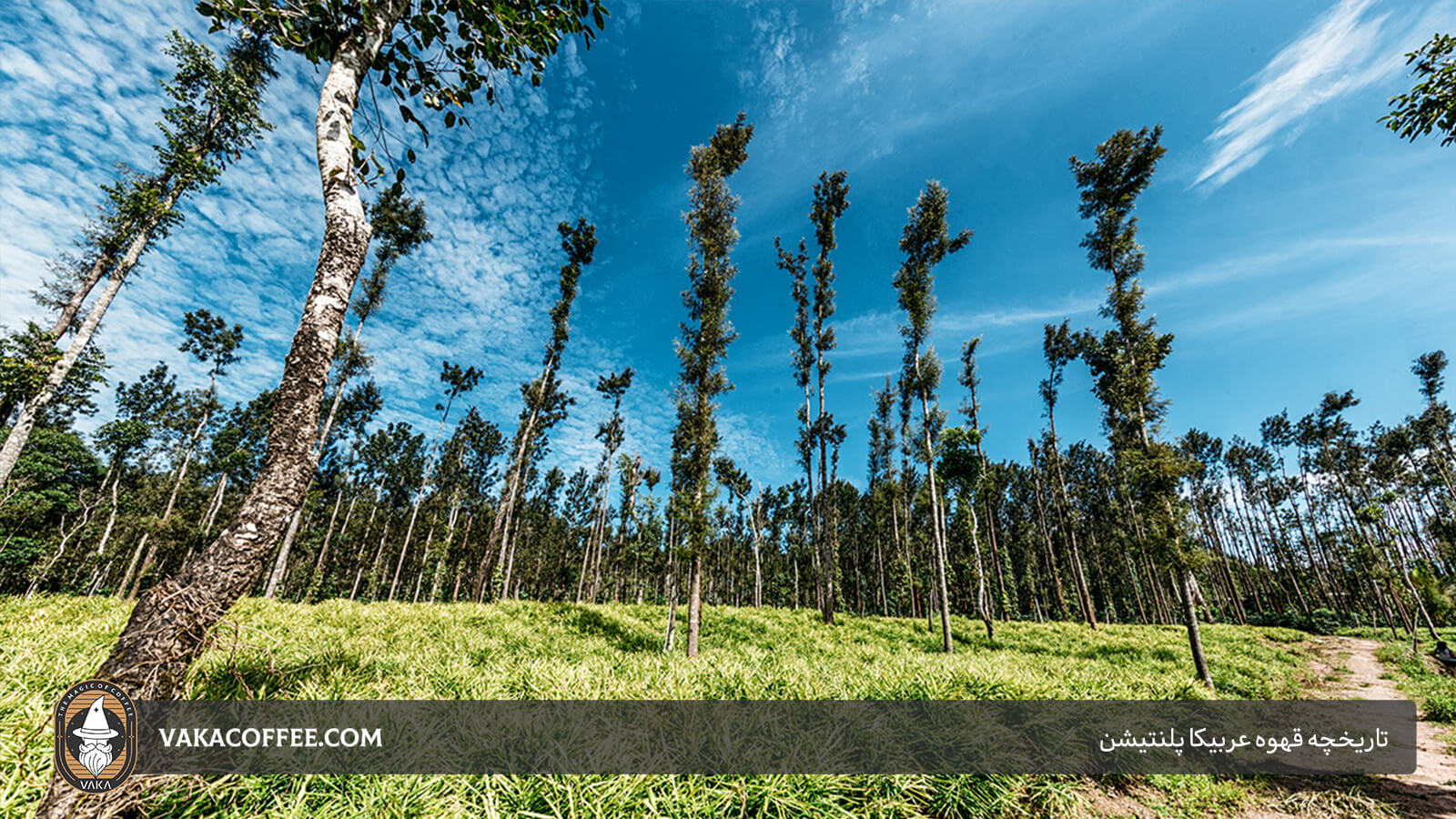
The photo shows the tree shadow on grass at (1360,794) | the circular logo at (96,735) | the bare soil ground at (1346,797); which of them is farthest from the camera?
the tree shadow on grass at (1360,794)

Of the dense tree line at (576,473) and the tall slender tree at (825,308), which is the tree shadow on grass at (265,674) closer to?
the dense tree line at (576,473)

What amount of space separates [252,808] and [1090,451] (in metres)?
51.7

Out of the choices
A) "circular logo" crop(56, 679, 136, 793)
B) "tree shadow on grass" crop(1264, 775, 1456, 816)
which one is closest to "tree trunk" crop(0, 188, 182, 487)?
"circular logo" crop(56, 679, 136, 793)

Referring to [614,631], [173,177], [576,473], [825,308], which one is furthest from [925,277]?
[576,473]

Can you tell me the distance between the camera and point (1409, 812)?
481 cm

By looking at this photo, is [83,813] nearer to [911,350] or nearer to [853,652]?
[853,652]

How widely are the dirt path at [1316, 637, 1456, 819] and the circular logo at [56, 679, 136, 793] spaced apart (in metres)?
11.4

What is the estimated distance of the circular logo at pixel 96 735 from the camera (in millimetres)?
2375

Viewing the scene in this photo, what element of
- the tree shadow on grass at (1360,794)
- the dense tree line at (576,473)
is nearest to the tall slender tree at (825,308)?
the dense tree line at (576,473)

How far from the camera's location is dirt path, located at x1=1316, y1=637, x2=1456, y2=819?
197 inches

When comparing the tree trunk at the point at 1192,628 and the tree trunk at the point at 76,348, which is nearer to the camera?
the tree trunk at the point at 1192,628

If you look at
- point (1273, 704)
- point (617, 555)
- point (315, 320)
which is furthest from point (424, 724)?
point (617, 555)

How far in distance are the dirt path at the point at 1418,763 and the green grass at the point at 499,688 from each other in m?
1.42

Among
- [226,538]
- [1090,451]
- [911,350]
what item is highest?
[1090,451]
